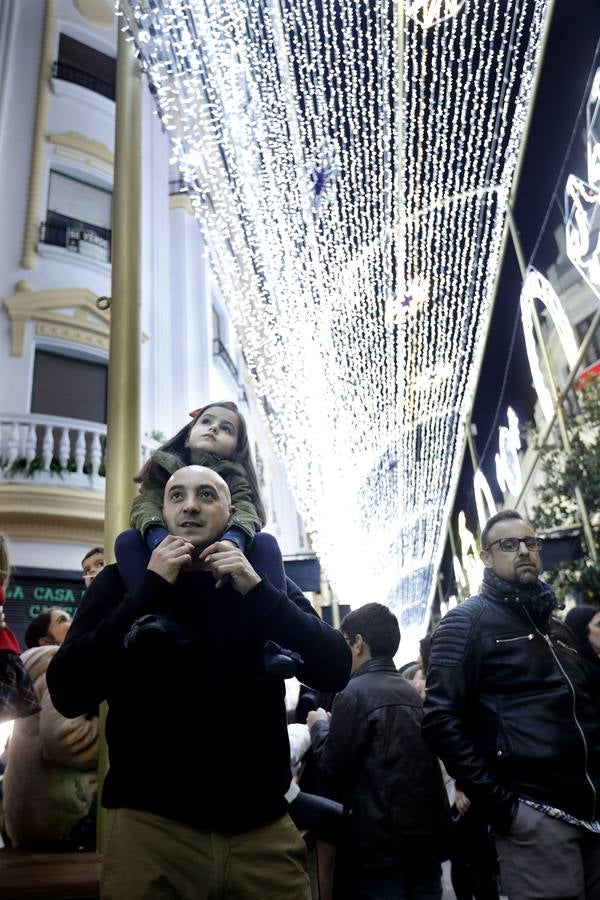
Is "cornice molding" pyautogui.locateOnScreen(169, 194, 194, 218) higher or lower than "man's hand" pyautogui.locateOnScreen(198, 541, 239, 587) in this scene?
higher

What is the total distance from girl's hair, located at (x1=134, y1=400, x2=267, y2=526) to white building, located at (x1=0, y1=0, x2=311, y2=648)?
8921mm

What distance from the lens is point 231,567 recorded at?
4.88ft

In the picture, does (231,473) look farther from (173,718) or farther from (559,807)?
(559,807)

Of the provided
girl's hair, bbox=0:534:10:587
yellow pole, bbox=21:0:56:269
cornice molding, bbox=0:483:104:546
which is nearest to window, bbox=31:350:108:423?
cornice molding, bbox=0:483:104:546

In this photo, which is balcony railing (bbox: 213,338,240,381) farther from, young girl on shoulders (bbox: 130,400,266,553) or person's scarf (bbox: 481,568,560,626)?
young girl on shoulders (bbox: 130,400,266,553)

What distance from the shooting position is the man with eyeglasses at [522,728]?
2283 millimetres

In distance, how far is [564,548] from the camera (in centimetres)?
680

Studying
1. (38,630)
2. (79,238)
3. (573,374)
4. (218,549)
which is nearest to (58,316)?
(79,238)

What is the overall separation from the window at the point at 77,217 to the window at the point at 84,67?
8.02ft

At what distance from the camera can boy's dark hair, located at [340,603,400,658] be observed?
3.34 m

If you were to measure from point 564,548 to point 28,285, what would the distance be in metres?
9.91

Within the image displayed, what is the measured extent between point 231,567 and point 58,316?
11.7 metres

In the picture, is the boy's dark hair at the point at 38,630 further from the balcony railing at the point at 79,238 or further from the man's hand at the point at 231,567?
the balcony railing at the point at 79,238

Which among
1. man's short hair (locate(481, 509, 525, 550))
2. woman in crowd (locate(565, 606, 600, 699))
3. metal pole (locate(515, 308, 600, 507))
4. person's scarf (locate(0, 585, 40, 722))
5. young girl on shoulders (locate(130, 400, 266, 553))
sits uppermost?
metal pole (locate(515, 308, 600, 507))
